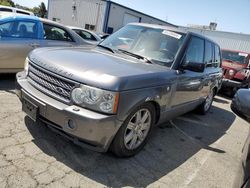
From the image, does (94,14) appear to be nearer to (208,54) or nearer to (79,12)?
(79,12)

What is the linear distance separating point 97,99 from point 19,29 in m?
3.94

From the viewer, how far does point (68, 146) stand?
11.3ft

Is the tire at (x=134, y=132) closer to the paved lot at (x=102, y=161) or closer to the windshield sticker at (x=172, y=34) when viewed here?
the paved lot at (x=102, y=161)

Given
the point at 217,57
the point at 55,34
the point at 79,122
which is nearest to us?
the point at 79,122

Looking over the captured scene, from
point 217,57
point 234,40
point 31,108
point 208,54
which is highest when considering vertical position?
point 208,54

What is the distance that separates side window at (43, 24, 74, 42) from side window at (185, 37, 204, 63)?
3494 mm

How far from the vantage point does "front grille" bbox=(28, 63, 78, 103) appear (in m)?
2.94

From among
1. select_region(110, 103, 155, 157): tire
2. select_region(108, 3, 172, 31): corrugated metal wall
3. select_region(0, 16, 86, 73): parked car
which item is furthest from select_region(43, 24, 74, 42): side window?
select_region(108, 3, 172, 31): corrugated metal wall

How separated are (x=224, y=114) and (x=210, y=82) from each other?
5.96 feet

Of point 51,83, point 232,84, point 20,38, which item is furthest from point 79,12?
point 51,83

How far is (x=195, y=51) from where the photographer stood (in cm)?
471

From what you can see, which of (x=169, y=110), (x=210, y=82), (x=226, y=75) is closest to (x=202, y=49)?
(x=210, y=82)

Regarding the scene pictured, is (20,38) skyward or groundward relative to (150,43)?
groundward

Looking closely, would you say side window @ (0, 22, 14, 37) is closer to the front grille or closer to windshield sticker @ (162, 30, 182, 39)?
the front grille
